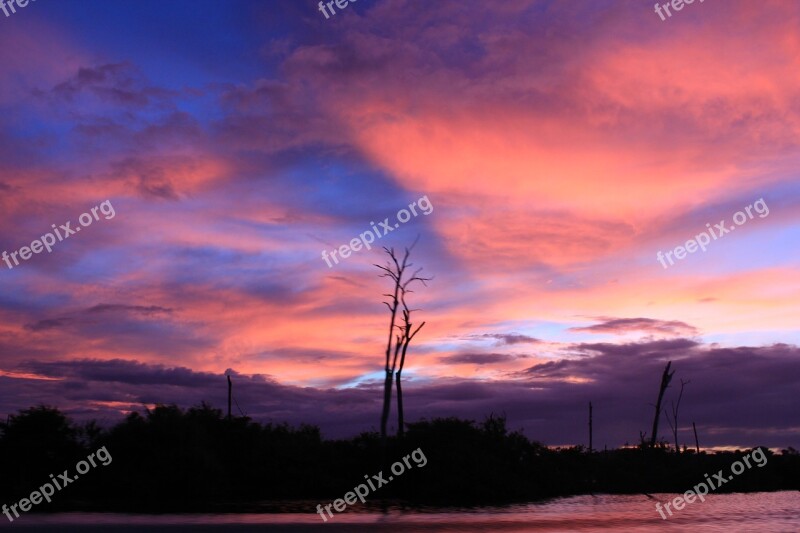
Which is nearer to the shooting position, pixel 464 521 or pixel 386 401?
pixel 464 521

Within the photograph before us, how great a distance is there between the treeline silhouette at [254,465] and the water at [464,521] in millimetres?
4496

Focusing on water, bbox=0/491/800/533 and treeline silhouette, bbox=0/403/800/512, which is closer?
water, bbox=0/491/800/533

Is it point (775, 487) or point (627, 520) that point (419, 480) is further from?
point (775, 487)

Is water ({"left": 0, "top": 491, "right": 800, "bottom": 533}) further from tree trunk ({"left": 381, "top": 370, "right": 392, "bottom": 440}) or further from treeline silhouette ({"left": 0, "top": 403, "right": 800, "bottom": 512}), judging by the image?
tree trunk ({"left": 381, "top": 370, "right": 392, "bottom": 440})

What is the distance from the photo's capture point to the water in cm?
2231

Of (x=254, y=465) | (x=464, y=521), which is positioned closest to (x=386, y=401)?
(x=254, y=465)

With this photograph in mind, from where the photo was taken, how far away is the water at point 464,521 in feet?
73.2

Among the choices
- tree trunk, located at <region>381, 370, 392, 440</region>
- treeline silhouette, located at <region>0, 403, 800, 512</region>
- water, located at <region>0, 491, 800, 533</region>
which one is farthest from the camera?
tree trunk, located at <region>381, 370, 392, 440</region>

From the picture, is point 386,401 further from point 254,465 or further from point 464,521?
point 464,521

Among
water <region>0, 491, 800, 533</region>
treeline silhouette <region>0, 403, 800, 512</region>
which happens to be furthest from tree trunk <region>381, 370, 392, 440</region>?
water <region>0, 491, 800, 533</region>

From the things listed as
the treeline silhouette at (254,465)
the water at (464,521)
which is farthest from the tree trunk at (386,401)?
the water at (464,521)

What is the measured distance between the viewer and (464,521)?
84.4ft

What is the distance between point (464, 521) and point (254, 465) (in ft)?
55.9

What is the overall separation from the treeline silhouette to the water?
450 cm
